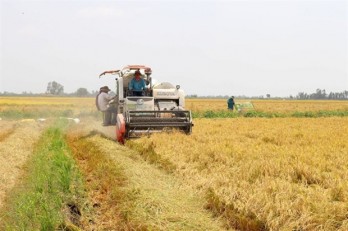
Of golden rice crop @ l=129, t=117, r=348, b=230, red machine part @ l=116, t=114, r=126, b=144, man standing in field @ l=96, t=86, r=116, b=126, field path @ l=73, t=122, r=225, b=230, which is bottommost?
field path @ l=73, t=122, r=225, b=230

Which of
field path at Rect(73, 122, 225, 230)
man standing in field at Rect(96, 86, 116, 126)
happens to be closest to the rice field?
field path at Rect(73, 122, 225, 230)

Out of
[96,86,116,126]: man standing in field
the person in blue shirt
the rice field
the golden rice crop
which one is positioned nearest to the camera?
the golden rice crop

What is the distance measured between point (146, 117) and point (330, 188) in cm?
856

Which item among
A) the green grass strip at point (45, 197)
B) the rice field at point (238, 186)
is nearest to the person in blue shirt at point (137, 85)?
the rice field at point (238, 186)

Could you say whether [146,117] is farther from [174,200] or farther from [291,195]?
[291,195]

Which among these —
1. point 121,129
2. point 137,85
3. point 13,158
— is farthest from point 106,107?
point 13,158

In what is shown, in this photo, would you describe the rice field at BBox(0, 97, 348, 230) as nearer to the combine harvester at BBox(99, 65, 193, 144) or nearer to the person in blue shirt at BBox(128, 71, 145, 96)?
the combine harvester at BBox(99, 65, 193, 144)

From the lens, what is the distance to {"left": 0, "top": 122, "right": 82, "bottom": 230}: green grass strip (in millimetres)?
5574

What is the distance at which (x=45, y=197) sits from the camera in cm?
650

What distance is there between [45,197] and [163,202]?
1814 millimetres

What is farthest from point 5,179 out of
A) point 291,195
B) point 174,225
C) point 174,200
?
point 291,195

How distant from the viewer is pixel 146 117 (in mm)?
14031

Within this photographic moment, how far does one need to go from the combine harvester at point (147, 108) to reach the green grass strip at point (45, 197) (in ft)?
13.5

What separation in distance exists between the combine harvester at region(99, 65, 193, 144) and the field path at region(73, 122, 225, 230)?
446 cm
